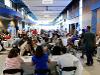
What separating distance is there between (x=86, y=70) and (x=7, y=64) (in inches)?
160

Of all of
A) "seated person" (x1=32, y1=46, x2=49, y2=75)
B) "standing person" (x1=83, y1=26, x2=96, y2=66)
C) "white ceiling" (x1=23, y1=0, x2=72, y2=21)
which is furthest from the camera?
"white ceiling" (x1=23, y1=0, x2=72, y2=21)

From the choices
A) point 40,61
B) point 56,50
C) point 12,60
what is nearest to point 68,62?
point 40,61

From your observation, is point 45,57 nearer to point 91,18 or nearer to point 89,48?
point 89,48

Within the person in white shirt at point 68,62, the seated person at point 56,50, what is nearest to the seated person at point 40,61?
the person in white shirt at point 68,62

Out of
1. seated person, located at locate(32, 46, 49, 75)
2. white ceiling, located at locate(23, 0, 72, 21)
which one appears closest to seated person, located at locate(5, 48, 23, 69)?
seated person, located at locate(32, 46, 49, 75)

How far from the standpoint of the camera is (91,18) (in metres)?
16.2

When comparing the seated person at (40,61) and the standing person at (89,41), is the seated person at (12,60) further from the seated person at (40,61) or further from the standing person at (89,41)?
the standing person at (89,41)

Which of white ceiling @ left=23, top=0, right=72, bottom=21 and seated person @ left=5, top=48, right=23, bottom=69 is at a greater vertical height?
white ceiling @ left=23, top=0, right=72, bottom=21

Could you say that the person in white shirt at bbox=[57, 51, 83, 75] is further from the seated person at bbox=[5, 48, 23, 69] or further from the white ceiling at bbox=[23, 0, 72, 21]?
the white ceiling at bbox=[23, 0, 72, 21]

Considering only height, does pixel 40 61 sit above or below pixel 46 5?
below

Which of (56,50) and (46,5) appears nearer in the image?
(56,50)

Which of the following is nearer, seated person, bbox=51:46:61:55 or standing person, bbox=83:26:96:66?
seated person, bbox=51:46:61:55

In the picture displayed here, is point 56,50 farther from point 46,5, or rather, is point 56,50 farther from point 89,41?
point 46,5

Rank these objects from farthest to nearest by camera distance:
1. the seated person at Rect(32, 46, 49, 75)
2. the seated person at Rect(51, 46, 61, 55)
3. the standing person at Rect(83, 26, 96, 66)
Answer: the standing person at Rect(83, 26, 96, 66) → the seated person at Rect(51, 46, 61, 55) → the seated person at Rect(32, 46, 49, 75)
